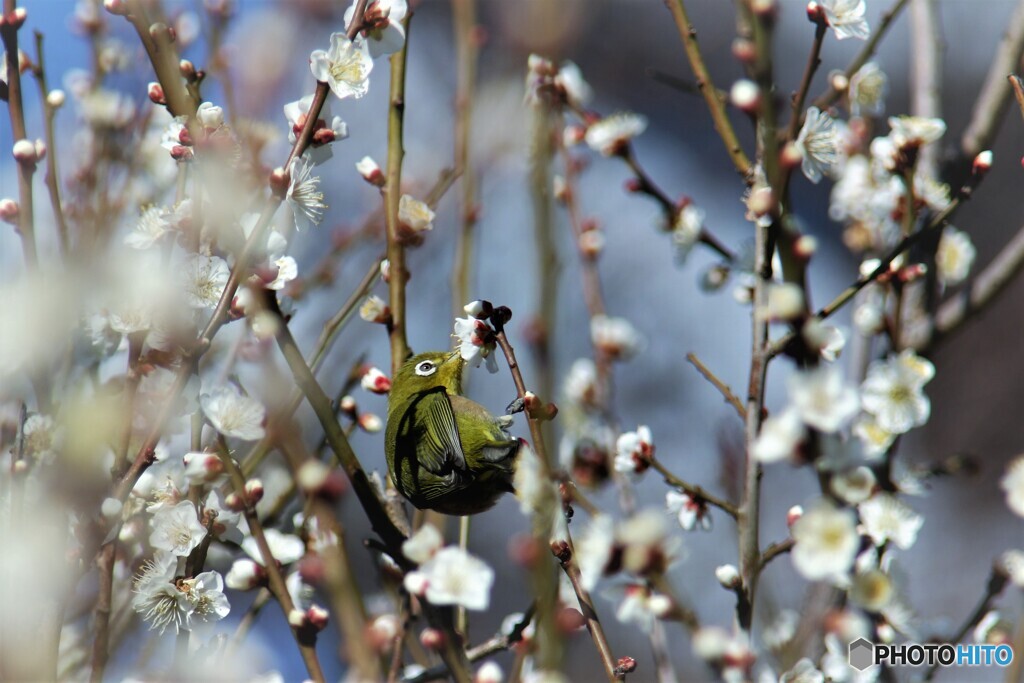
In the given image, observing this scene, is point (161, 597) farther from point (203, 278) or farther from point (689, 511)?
point (689, 511)

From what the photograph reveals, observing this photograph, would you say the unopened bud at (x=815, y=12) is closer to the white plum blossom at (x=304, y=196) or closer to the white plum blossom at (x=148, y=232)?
the white plum blossom at (x=304, y=196)

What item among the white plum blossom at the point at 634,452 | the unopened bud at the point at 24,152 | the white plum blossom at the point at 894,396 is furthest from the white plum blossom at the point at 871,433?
the unopened bud at the point at 24,152

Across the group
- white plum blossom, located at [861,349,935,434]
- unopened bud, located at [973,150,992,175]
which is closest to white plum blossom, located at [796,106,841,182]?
unopened bud, located at [973,150,992,175]

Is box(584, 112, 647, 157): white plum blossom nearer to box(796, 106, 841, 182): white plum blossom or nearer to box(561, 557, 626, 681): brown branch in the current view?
box(796, 106, 841, 182): white plum blossom

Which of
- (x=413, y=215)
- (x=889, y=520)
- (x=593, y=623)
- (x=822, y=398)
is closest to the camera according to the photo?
(x=822, y=398)

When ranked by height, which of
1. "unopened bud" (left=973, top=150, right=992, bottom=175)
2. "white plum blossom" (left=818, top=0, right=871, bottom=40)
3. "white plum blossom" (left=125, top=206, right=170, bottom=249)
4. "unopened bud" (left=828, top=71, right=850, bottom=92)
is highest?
"unopened bud" (left=828, top=71, right=850, bottom=92)

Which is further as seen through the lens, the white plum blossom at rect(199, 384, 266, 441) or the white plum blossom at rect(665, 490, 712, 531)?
the white plum blossom at rect(665, 490, 712, 531)

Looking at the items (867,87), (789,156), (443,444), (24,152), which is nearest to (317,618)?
(443,444)
